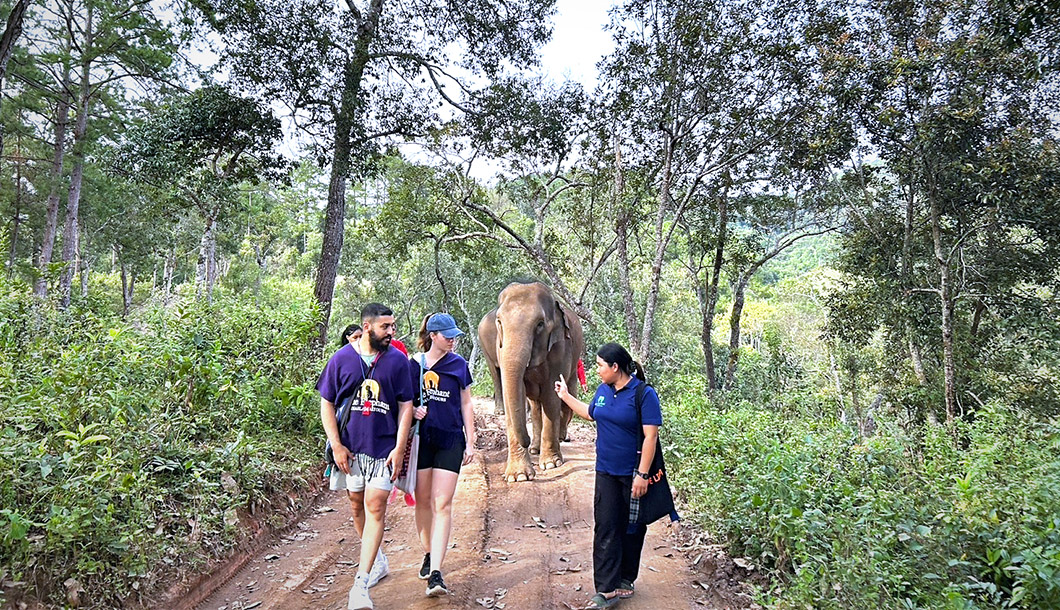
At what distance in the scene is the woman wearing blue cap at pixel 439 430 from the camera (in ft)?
15.0

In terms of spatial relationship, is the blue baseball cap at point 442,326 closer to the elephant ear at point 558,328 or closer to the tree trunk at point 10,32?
the elephant ear at point 558,328

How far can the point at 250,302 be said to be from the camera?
9641 mm

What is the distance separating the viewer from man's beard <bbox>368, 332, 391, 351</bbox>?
433 centimetres

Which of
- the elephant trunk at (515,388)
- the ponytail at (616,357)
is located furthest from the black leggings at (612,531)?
the elephant trunk at (515,388)

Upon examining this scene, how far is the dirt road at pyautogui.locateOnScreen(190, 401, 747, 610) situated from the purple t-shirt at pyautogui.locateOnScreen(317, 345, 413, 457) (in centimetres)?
116

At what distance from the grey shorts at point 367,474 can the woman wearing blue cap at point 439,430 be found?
414 mm

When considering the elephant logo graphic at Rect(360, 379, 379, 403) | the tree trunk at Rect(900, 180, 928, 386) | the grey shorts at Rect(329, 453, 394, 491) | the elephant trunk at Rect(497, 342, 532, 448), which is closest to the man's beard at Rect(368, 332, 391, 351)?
the elephant logo graphic at Rect(360, 379, 379, 403)

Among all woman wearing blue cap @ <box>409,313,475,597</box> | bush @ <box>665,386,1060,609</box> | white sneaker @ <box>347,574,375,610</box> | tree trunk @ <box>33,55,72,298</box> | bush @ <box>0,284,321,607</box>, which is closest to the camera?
bush @ <box>665,386,1060,609</box>

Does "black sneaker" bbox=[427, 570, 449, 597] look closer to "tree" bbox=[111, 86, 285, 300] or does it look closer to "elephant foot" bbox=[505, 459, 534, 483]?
"elephant foot" bbox=[505, 459, 534, 483]

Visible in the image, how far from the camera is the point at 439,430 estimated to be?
15.3 feet

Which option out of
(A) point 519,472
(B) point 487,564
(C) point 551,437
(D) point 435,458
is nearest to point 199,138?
(C) point 551,437

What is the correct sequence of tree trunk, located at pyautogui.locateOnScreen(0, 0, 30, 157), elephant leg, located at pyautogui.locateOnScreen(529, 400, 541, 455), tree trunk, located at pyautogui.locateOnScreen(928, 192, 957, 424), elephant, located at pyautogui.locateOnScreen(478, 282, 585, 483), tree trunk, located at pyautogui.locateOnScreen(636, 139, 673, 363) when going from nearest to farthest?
tree trunk, located at pyautogui.locateOnScreen(0, 0, 30, 157) → elephant, located at pyautogui.locateOnScreen(478, 282, 585, 483) → elephant leg, located at pyautogui.locateOnScreen(529, 400, 541, 455) → tree trunk, located at pyautogui.locateOnScreen(928, 192, 957, 424) → tree trunk, located at pyautogui.locateOnScreen(636, 139, 673, 363)

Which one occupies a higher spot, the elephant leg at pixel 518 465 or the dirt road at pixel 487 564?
the elephant leg at pixel 518 465

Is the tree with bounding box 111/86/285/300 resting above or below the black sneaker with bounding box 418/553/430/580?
above
